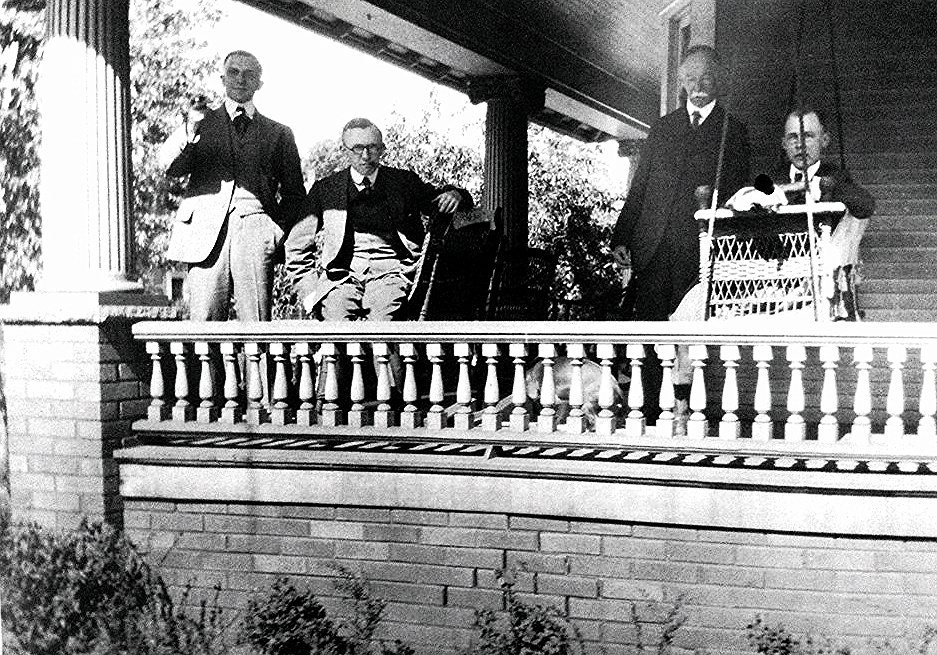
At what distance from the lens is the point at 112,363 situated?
417 cm

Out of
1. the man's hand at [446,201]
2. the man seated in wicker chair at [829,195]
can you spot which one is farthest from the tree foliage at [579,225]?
the man seated in wicker chair at [829,195]

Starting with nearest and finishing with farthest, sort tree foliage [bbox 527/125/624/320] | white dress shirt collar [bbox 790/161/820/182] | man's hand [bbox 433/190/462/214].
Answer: white dress shirt collar [bbox 790/161/820/182], man's hand [bbox 433/190/462/214], tree foliage [bbox 527/125/624/320]

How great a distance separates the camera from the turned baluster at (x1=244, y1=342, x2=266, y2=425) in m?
3.97

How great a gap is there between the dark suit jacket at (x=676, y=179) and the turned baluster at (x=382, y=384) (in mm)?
1241

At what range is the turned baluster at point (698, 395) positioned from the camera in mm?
3489

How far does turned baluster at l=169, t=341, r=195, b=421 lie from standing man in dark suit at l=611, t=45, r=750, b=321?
180 cm

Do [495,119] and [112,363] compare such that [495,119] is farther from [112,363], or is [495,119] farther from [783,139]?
[112,363]

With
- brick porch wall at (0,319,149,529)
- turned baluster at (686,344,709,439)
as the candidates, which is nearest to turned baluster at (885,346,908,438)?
turned baluster at (686,344,709,439)

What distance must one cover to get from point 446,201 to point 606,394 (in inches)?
54.9

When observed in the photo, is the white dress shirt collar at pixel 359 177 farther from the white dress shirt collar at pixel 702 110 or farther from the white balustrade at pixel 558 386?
the white dress shirt collar at pixel 702 110

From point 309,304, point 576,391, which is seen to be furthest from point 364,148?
point 576,391

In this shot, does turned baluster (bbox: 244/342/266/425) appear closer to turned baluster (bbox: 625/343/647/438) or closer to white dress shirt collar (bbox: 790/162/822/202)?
turned baluster (bbox: 625/343/647/438)

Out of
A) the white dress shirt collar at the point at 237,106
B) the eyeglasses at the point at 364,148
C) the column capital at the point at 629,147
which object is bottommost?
the eyeglasses at the point at 364,148

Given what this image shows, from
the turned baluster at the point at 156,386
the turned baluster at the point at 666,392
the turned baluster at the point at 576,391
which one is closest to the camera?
the turned baluster at the point at 666,392
